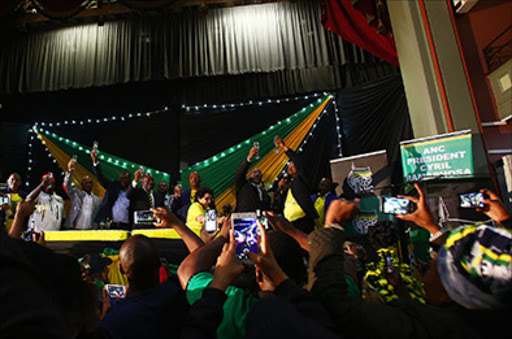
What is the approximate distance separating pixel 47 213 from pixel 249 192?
2.55 meters

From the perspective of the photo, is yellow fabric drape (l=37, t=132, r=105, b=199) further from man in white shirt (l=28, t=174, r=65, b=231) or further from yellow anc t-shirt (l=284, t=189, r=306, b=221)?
yellow anc t-shirt (l=284, t=189, r=306, b=221)

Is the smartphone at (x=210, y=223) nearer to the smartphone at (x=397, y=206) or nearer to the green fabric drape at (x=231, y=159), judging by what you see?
the smartphone at (x=397, y=206)

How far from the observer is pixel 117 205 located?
3.93 meters

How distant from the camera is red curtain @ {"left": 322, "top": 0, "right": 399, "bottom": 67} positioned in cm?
512

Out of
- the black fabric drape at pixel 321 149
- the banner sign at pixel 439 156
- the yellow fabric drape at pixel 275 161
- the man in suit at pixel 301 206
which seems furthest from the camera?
the black fabric drape at pixel 321 149

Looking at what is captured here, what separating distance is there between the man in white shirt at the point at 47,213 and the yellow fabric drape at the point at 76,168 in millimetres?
1646

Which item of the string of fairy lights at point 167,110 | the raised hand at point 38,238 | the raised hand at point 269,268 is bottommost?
the raised hand at point 269,268

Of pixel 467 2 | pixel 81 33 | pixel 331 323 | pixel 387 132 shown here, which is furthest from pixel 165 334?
pixel 81 33

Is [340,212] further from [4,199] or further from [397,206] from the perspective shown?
[4,199]

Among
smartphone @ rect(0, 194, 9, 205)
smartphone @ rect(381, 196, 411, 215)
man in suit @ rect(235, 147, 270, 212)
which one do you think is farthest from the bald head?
man in suit @ rect(235, 147, 270, 212)

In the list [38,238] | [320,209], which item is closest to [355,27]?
[320,209]

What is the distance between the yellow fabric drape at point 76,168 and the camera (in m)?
5.92

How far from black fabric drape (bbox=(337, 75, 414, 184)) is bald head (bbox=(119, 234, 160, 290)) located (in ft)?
15.5

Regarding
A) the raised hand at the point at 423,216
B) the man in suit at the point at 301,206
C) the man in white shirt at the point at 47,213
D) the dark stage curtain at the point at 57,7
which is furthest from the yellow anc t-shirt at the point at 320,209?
the dark stage curtain at the point at 57,7
